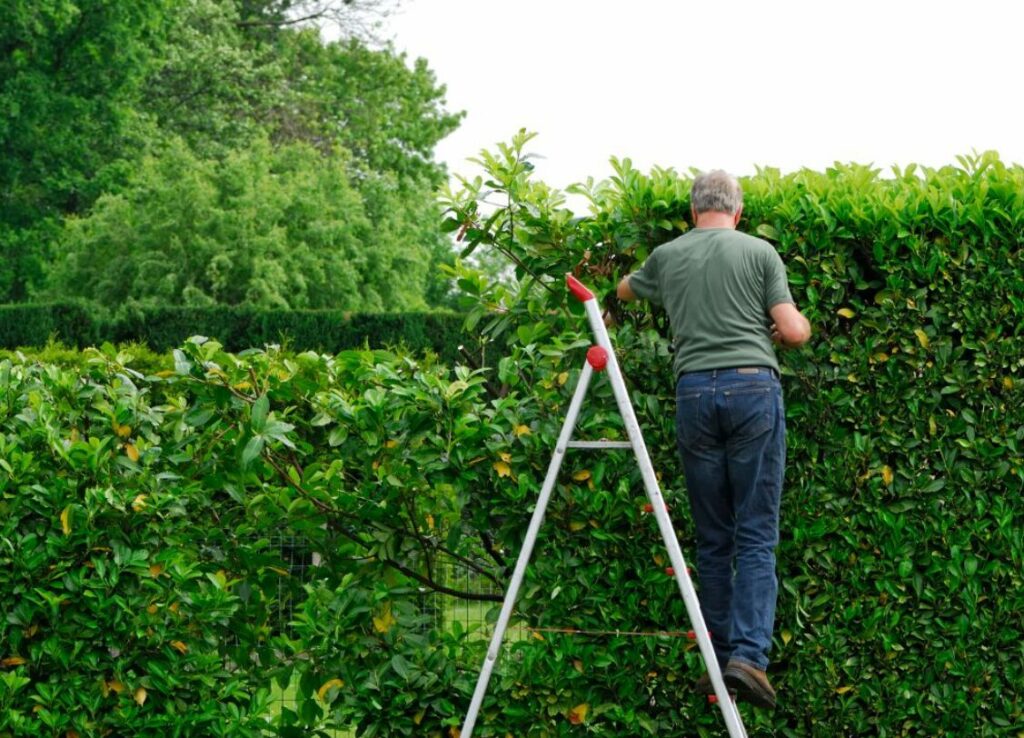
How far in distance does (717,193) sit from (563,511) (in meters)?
1.40

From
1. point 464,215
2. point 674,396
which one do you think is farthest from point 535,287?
point 674,396

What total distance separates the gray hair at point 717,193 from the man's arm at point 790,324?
445mm

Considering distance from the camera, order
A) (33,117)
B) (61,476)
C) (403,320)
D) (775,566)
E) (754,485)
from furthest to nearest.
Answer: (33,117)
(403,320)
(61,476)
(775,566)
(754,485)

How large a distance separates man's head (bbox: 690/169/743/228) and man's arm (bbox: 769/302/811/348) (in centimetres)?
41

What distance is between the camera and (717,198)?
5.03 metres

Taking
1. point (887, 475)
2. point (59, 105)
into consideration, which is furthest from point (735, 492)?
point (59, 105)

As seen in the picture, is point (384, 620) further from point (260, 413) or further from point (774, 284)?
point (774, 284)

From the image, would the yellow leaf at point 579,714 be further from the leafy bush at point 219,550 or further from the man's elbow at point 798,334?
the man's elbow at point 798,334

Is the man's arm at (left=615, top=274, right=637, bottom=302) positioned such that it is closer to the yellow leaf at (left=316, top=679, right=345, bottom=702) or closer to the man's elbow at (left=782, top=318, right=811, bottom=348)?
the man's elbow at (left=782, top=318, right=811, bottom=348)

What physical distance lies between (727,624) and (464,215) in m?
2.07

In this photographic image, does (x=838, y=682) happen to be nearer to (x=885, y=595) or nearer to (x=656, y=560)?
Answer: (x=885, y=595)

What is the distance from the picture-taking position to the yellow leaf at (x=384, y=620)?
554 centimetres

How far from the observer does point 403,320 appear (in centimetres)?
2389

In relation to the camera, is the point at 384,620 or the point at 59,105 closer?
the point at 384,620
